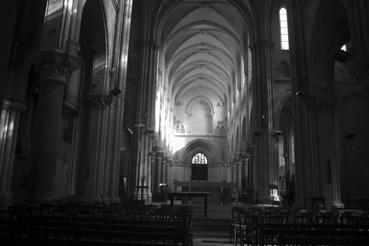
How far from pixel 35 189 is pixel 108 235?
5.23m

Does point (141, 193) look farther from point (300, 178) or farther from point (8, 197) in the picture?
point (300, 178)

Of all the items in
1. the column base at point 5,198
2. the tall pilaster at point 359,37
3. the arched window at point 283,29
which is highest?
the arched window at point 283,29

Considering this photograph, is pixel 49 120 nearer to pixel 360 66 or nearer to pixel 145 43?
pixel 360 66

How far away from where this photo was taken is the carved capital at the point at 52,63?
9258mm

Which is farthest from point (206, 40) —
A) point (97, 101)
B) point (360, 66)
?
point (360, 66)

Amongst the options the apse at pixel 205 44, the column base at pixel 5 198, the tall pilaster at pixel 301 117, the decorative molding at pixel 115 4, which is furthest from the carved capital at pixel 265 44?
the column base at pixel 5 198

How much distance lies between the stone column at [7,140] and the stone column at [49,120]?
578cm

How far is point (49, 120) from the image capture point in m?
9.11

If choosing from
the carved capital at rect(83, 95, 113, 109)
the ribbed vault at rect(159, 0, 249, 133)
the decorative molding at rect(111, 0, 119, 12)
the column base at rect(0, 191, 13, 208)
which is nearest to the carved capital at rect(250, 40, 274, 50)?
the ribbed vault at rect(159, 0, 249, 133)

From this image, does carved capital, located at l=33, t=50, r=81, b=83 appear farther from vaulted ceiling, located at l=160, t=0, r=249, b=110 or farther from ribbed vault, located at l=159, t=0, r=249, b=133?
vaulted ceiling, located at l=160, t=0, r=249, b=110

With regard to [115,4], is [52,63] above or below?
below

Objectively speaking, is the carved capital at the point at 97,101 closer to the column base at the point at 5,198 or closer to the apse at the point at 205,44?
the column base at the point at 5,198

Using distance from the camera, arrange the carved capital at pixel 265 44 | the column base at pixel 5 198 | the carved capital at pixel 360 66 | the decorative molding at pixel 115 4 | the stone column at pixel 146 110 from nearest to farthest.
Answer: the carved capital at pixel 360 66
the column base at pixel 5 198
the decorative molding at pixel 115 4
the stone column at pixel 146 110
the carved capital at pixel 265 44

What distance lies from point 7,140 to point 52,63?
7078mm
